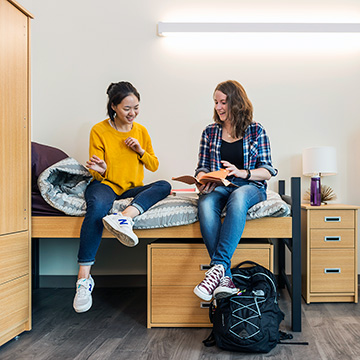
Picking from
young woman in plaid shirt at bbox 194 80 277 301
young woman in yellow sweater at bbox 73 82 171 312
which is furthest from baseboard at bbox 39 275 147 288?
young woman in plaid shirt at bbox 194 80 277 301

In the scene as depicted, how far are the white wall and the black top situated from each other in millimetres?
812

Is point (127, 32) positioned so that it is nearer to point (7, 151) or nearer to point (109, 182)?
point (109, 182)

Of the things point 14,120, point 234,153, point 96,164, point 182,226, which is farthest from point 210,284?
point 14,120

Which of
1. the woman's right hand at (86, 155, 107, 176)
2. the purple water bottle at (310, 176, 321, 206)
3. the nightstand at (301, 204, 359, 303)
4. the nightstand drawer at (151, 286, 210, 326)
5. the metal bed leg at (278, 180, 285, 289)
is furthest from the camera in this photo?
the metal bed leg at (278, 180, 285, 289)

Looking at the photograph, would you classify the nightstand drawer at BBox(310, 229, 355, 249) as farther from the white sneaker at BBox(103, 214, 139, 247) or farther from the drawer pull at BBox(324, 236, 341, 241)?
the white sneaker at BBox(103, 214, 139, 247)

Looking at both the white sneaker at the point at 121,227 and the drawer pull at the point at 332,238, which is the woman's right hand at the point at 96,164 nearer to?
the white sneaker at the point at 121,227

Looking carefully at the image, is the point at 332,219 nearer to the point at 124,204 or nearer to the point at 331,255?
the point at 331,255

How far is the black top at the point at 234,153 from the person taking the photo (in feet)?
7.17

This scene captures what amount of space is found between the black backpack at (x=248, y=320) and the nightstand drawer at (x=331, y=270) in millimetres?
764

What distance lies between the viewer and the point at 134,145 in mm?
2287

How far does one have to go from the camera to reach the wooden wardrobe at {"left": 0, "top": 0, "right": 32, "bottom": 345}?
1.78 metres

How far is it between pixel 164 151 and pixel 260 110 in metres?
0.79

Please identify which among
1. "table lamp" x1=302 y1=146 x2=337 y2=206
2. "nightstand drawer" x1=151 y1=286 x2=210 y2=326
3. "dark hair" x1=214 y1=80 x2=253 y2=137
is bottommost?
"nightstand drawer" x1=151 y1=286 x2=210 y2=326

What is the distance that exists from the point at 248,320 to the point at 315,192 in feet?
4.12
